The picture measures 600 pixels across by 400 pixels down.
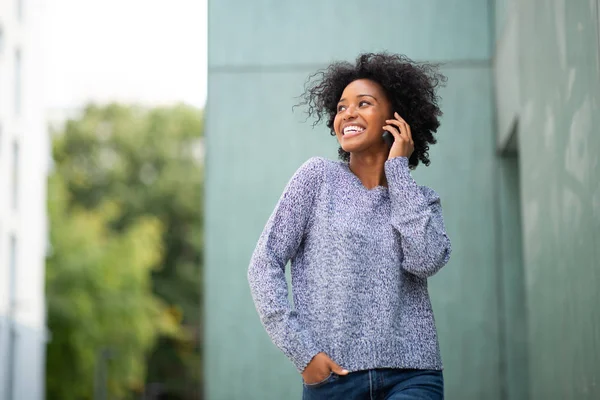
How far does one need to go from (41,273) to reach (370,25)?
682 inches

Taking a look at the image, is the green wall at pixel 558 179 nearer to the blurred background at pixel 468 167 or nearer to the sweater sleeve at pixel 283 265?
the blurred background at pixel 468 167

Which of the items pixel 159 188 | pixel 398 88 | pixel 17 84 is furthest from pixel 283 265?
pixel 159 188

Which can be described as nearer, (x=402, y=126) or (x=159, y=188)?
(x=402, y=126)

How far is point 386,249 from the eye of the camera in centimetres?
256

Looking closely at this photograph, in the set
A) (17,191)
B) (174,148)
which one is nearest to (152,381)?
(174,148)

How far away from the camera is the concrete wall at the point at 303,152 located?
15.6 ft

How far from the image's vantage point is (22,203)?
19.8 m

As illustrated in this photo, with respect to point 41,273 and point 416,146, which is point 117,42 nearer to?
point 41,273

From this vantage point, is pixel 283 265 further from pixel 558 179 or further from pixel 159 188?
pixel 159 188

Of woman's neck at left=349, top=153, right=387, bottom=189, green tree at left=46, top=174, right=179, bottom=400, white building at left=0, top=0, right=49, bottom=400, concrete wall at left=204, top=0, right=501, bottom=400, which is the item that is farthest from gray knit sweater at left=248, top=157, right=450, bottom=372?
green tree at left=46, top=174, right=179, bottom=400

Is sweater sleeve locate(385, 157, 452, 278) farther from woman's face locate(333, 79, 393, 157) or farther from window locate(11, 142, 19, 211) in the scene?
window locate(11, 142, 19, 211)

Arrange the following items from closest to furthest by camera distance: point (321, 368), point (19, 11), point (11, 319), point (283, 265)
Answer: point (321, 368) < point (283, 265) < point (11, 319) < point (19, 11)

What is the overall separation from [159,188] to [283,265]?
2761cm

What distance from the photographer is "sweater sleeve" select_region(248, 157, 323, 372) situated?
8.06 feet
